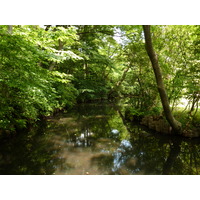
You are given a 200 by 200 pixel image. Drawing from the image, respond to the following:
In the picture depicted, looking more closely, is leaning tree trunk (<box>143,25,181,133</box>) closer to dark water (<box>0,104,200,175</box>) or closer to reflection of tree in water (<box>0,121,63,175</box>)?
dark water (<box>0,104,200,175</box>)

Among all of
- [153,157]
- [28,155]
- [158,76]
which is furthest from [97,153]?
[158,76]

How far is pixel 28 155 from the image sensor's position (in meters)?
4.90

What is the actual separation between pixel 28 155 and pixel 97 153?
6.83 ft

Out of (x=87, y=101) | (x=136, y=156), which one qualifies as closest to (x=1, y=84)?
(x=136, y=156)

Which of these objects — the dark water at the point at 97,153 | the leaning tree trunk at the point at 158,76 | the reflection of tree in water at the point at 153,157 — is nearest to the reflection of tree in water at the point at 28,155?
the dark water at the point at 97,153

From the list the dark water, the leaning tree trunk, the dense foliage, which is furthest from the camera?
the leaning tree trunk

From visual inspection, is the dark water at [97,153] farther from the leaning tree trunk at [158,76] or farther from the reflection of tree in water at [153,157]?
the leaning tree trunk at [158,76]

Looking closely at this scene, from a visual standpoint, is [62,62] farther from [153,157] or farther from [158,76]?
[153,157]

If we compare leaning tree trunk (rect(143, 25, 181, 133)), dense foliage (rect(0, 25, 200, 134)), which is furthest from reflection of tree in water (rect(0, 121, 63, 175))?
leaning tree trunk (rect(143, 25, 181, 133))

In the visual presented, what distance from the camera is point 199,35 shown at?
18.9 feet

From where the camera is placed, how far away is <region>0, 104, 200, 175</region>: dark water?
415cm

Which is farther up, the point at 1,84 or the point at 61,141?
the point at 1,84
